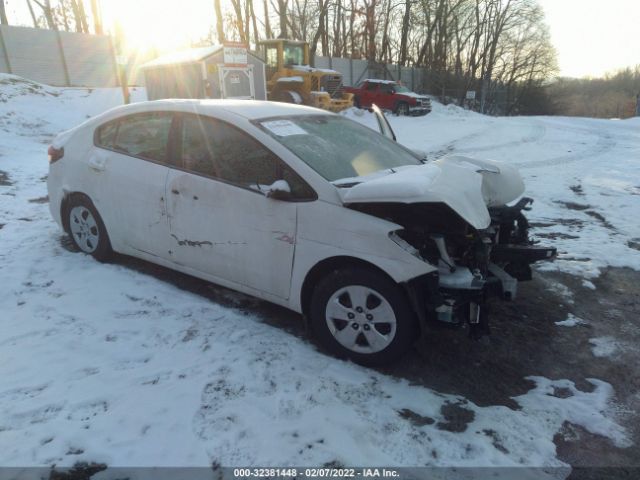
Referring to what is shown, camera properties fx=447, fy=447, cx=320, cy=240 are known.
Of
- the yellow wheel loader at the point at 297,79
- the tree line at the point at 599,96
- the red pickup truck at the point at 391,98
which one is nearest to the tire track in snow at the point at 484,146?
the red pickup truck at the point at 391,98

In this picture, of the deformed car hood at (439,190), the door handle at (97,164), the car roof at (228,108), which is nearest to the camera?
the deformed car hood at (439,190)

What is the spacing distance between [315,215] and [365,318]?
75 cm

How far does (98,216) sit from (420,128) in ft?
49.8

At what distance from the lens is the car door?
313 centimetres

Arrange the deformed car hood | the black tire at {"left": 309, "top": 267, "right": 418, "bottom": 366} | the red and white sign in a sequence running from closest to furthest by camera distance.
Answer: the deformed car hood
the black tire at {"left": 309, "top": 267, "right": 418, "bottom": 366}
the red and white sign

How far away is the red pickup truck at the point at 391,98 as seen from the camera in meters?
22.9

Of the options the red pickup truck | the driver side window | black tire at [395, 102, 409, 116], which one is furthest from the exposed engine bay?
black tire at [395, 102, 409, 116]

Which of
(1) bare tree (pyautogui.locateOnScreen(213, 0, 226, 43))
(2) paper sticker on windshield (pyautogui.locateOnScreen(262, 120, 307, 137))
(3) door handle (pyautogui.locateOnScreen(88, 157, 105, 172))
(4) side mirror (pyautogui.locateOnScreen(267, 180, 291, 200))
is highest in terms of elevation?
(1) bare tree (pyautogui.locateOnScreen(213, 0, 226, 43))

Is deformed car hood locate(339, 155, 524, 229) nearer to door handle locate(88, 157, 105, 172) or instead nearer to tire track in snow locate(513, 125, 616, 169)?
door handle locate(88, 157, 105, 172)

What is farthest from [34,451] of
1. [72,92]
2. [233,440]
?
[72,92]

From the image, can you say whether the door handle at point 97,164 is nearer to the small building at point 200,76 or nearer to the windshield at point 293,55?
the small building at point 200,76

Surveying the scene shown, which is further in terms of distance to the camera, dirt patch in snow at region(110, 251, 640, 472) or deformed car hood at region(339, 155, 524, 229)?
deformed car hood at region(339, 155, 524, 229)

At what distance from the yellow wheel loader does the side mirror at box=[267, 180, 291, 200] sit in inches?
679

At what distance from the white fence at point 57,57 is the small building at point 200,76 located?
8.34 feet
